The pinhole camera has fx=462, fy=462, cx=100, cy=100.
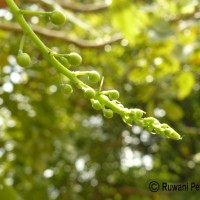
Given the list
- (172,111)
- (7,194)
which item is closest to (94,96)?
(7,194)

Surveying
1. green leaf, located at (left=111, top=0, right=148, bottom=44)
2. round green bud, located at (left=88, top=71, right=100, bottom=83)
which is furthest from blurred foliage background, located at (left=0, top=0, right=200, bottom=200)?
round green bud, located at (left=88, top=71, right=100, bottom=83)

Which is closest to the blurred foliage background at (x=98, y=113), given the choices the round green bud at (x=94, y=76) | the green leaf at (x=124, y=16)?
the green leaf at (x=124, y=16)

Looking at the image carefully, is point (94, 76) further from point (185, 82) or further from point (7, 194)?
point (185, 82)

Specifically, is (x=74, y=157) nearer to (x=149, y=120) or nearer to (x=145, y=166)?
(x=145, y=166)

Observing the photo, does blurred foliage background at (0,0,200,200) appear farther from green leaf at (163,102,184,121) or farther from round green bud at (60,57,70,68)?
round green bud at (60,57,70,68)

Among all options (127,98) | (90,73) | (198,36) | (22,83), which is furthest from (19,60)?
(127,98)

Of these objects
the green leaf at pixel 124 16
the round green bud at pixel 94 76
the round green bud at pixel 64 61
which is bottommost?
the green leaf at pixel 124 16

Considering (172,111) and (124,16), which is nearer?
(124,16)

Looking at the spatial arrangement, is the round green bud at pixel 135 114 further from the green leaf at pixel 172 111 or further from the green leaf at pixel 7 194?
the green leaf at pixel 172 111
